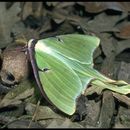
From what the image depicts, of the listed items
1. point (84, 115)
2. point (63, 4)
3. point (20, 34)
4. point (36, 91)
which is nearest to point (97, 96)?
point (84, 115)

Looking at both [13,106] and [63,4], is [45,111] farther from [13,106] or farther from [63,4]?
[63,4]

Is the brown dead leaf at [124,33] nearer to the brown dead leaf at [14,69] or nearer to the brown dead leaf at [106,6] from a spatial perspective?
the brown dead leaf at [106,6]

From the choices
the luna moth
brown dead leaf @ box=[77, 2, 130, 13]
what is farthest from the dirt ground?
the luna moth

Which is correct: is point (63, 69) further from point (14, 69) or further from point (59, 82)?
point (14, 69)

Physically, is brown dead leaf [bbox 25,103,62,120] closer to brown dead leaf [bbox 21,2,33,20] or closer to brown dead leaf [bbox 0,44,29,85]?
brown dead leaf [bbox 0,44,29,85]

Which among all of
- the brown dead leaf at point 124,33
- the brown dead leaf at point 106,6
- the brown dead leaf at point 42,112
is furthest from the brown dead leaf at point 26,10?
the brown dead leaf at point 42,112

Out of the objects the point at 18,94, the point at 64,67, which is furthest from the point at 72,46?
the point at 18,94

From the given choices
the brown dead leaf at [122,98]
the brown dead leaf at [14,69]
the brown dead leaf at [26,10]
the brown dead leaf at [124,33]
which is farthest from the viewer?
the brown dead leaf at [26,10]
